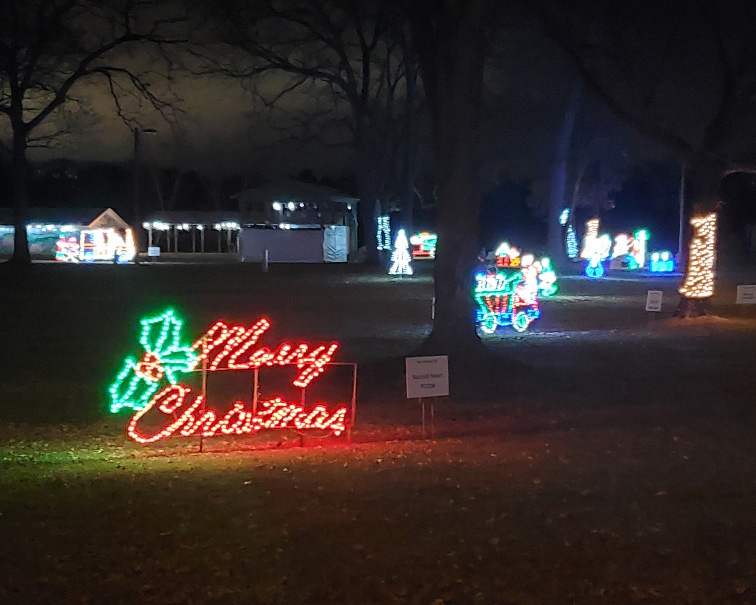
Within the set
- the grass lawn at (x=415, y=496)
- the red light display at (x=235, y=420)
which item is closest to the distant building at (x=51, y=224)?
the grass lawn at (x=415, y=496)

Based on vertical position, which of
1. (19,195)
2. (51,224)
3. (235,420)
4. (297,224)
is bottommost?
(235,420)

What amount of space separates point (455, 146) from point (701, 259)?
440 inches

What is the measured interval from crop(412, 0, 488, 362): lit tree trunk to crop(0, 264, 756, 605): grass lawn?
1.02 metres

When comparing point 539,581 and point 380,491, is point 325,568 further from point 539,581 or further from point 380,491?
point 380,491

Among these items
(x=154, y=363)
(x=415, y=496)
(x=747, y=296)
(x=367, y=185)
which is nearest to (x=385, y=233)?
(x=367, y=185)

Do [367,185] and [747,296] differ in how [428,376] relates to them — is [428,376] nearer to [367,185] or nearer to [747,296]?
[747,296]

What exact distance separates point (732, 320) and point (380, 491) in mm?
17459

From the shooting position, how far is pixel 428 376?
30.8 ft

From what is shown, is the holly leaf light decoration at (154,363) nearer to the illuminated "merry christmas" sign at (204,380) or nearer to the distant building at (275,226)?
the illuminated "merry christmas" sign at (204,380)

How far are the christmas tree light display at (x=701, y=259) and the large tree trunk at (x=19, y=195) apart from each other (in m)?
30.6

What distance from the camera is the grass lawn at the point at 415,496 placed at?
5547mm

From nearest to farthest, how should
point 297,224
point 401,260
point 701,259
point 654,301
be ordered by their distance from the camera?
point 654,301
point 701,259
point 401,260
point 297,224

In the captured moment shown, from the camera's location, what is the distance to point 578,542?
627 centimetres

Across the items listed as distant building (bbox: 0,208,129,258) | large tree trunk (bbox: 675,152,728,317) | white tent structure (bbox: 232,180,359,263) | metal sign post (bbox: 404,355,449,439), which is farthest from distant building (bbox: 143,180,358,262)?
metal sign post (bbox: 404,355,449,439)
